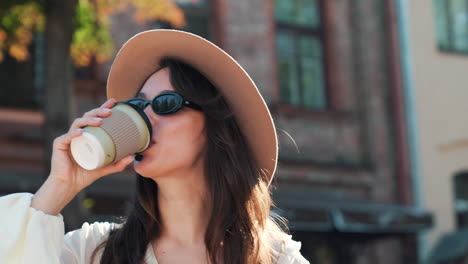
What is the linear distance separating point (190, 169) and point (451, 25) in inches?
487

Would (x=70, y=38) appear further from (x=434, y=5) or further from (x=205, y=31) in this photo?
(x=434, y=5)

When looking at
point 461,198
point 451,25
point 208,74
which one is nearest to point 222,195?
point 208,74

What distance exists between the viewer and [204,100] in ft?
9.23

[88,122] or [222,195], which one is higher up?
[88,122]

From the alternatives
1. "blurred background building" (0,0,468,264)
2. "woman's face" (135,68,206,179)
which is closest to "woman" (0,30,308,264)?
"woman's face" (135,68,206,179)

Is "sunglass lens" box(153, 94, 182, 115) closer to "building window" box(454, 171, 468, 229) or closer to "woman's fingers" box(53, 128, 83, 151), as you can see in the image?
"woman's fingers" box(53, 128, 83, 151)

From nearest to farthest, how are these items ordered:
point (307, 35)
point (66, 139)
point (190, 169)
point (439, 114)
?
point (66, 139)
point (190, 169)
point (307, 35)
point (439, 114)

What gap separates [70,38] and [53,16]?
0.67 ft

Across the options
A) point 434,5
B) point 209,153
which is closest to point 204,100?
point 209,153

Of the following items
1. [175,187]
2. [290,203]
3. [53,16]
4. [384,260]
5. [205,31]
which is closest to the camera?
[175,187]

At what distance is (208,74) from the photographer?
9.45 feet

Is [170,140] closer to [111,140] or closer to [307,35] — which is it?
[111,140]

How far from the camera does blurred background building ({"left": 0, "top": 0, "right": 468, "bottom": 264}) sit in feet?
39.0

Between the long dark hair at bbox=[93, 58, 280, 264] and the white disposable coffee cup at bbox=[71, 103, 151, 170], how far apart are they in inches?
12.2
